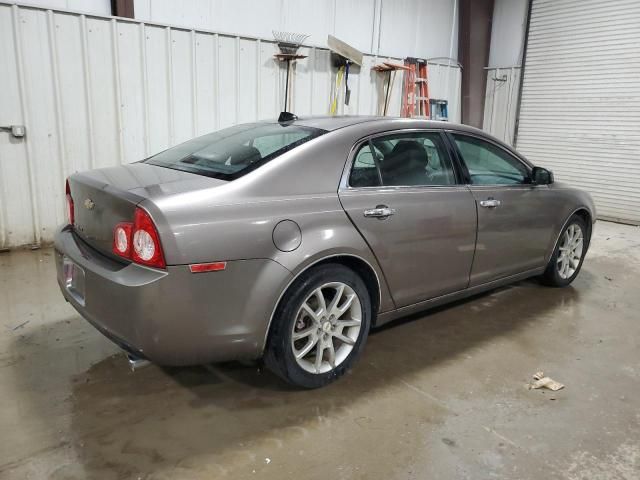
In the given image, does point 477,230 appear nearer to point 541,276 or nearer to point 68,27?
point 541,276

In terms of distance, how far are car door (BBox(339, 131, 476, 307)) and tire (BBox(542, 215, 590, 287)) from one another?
1276mm

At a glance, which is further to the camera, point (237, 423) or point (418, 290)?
point (418, 290)

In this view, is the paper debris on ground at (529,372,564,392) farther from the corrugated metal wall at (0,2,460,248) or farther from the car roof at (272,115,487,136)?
the corrugated metal wall at (0,2,460,248)

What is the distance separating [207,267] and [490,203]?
1971mm

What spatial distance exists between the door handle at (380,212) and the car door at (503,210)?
2.57 feet

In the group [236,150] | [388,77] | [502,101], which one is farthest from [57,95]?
[502,101]

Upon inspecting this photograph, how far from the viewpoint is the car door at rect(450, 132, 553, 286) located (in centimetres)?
321

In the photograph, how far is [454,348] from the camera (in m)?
3.09

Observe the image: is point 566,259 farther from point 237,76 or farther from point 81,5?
point 81,5

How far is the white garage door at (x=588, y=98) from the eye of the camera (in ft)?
24.7

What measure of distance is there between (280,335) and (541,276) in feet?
9.30

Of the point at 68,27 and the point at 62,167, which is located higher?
the point at 68,27

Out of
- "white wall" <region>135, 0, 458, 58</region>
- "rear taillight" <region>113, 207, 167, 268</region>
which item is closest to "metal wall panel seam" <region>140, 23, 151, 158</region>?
"white wall" <region>135, 0, 458, 58</region>

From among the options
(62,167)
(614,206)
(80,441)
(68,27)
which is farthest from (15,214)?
(614,206)
